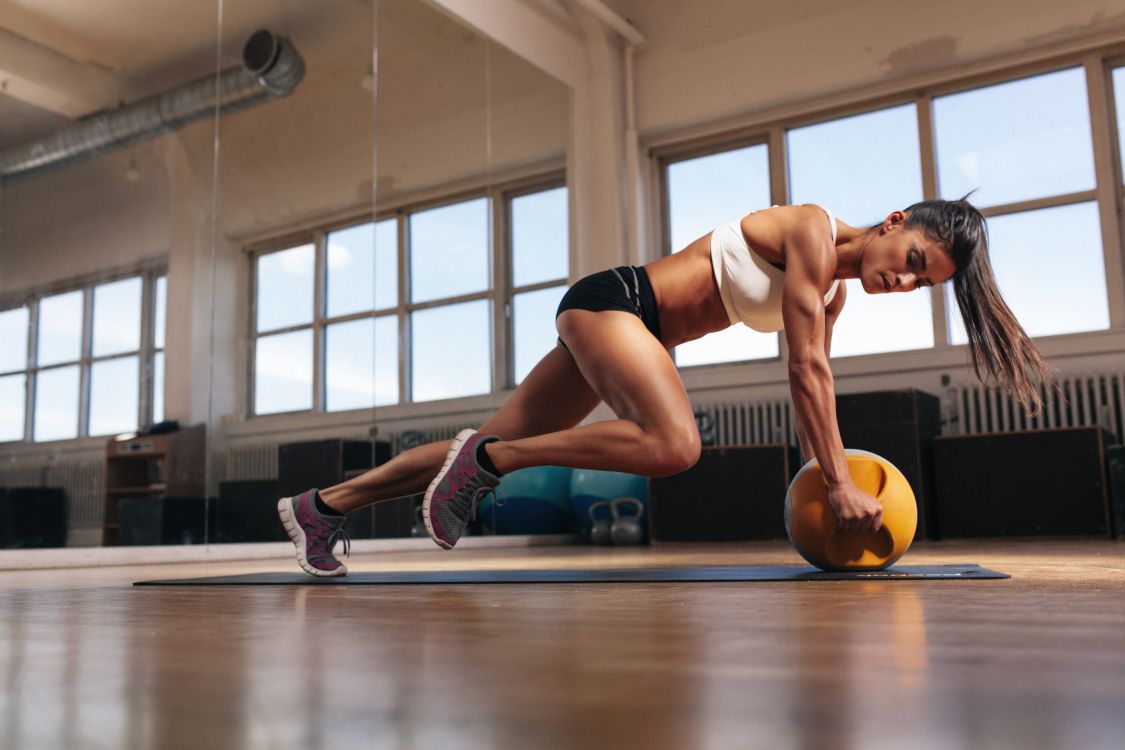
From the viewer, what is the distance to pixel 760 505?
5949 millimetres

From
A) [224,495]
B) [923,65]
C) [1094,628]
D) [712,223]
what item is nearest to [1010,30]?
[923,65]

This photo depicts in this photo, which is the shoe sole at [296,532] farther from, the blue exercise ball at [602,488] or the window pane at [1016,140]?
the window pane at [1016,140]

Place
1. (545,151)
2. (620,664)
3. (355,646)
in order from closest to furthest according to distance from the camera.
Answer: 1. (620,664)
2. (355,646)
3. (545,151)

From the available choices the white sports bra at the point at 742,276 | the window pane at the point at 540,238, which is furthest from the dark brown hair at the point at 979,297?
the window pane at the point at 540,238

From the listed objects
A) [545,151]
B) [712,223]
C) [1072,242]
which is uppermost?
[545,151]

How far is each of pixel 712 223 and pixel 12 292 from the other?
5.01 metres

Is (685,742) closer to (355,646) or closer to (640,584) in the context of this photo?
(355,646)

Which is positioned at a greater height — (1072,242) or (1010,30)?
(1010,30)

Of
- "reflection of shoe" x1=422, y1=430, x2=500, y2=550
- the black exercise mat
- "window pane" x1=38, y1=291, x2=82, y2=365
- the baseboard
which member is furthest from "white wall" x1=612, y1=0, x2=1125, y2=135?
"reflection of shoe" x1=422, y1=430, x2=500, y2=550

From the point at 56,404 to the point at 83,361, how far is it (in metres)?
0.19

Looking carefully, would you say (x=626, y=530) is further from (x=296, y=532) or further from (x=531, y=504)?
(x=296, y=532)

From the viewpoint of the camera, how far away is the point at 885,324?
22.0 feet

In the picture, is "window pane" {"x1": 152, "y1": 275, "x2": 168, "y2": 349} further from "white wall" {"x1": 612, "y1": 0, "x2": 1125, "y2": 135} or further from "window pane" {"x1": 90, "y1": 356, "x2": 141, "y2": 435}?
"white wall" {"x1": 612, "y1": 0, "x2": 1125, "y2": 135}

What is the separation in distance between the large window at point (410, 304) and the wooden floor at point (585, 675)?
3.36 m
